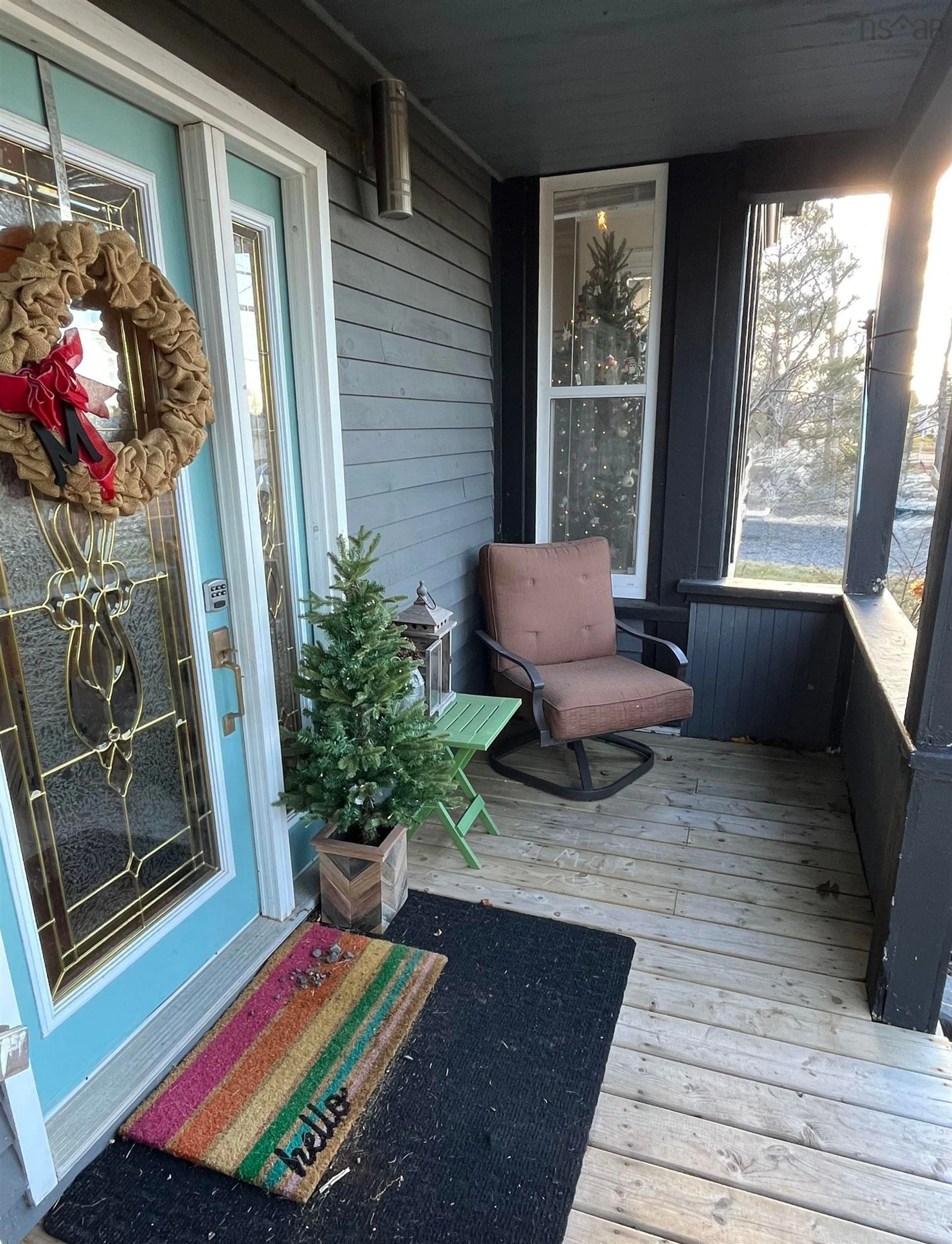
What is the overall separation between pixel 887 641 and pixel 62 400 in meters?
2.51

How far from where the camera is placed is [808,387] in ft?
10.8

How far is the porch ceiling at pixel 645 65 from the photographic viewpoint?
6.51 feet

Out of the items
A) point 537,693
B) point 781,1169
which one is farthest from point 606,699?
point 781,1169

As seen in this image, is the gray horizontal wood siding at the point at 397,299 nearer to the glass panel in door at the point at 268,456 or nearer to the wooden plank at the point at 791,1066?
the glass panel in door at the point at 268,456

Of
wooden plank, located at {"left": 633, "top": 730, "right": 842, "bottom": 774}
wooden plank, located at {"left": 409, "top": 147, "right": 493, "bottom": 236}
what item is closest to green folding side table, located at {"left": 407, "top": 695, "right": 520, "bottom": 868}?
wooden plank, located at {"left": 633, "top": 730, "right": 842, "bottom": 774}

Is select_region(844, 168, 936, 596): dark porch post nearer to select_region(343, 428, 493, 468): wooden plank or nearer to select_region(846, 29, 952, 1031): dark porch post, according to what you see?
select_region(846, 29, 952, 1031): dark porch post

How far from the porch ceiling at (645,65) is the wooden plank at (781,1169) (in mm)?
2706

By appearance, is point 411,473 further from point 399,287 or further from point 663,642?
point 663,642

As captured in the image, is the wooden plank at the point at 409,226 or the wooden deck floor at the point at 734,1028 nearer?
the wooden deck floor at the point at 734,1028

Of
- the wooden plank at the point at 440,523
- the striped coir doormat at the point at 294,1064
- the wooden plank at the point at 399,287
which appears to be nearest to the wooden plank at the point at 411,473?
the wooden plank at the point at 440,523

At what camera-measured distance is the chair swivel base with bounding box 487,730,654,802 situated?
2881 mm

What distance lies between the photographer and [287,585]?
2.15 meters

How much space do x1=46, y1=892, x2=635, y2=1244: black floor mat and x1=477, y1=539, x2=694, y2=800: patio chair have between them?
1096 millimetres

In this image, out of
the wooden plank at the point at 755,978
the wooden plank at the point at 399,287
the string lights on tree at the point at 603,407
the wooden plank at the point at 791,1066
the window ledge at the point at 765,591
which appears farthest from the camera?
the string lights on tree at the point at 603,407
